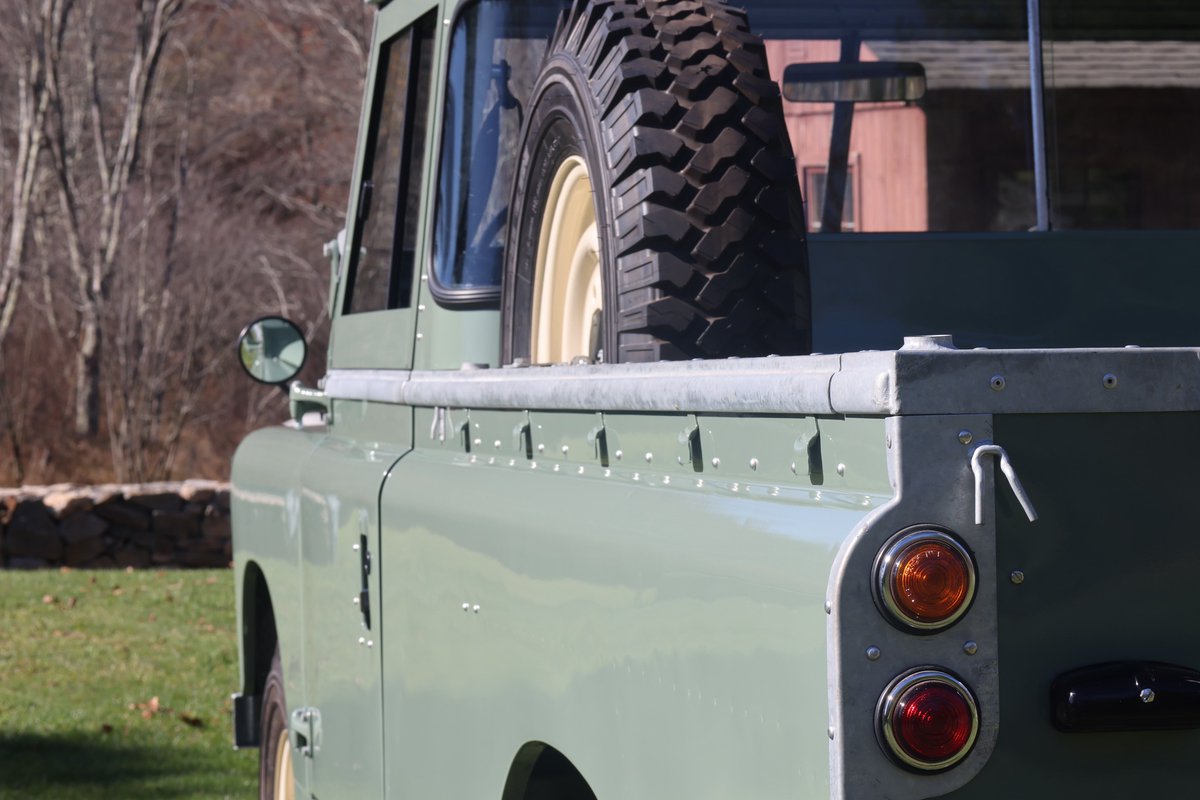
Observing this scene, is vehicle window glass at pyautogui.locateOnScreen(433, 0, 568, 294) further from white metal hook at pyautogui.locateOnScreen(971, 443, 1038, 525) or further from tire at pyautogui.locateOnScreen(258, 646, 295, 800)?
white metal hook at pyautogui.locateOnScreen(971, 443, 1038, 525)

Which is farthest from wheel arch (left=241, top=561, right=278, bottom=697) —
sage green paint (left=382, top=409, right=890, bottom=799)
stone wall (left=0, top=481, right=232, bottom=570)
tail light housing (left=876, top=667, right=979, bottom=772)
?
stone wall (left=0, top=481, right=232, bottom=570)

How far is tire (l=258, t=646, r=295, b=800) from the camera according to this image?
4.31 m

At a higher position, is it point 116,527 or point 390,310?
point 390,310

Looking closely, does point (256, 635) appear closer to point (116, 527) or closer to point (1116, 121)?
point (1116, 121)

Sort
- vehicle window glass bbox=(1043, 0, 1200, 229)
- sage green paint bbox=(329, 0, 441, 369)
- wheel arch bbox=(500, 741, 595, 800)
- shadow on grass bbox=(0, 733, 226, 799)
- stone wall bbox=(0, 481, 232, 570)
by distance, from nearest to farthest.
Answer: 1. wheel arch bbox=(500, 741, 595, 800)
2. vehicle window glass bbox=(1043, 0, 1200, 229)
3. sage green paint bbox=(329, 0, 441, 369)
4. shadow on grass bbox=(0, 733, 226, 799)
5. stone wall bbox=(0, 481, 232, 570)

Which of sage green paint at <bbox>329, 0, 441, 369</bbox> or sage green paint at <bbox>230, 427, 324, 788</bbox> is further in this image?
sage green paint at <bbox>230, 427, 324, 788</bbox>

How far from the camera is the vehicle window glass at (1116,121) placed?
3.21 m

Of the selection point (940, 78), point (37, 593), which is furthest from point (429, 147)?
point (37, 593)

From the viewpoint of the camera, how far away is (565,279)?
2912 millimetres

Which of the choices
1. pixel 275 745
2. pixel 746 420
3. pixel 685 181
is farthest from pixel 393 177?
pixel 746 420

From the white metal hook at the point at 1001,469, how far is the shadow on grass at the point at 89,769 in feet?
18.0

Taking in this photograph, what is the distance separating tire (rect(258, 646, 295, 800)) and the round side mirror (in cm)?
73

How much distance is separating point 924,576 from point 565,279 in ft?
5.03

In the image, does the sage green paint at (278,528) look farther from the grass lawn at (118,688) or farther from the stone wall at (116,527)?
the stone wall at (116,527)
